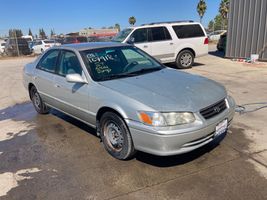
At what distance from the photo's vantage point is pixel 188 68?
448 inches

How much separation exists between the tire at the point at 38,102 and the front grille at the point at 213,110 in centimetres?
375

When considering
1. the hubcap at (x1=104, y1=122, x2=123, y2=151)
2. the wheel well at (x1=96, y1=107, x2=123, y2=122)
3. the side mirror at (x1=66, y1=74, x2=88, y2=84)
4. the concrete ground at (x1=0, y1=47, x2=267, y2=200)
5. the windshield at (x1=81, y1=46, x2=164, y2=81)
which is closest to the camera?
the concrete ground at (x1=0, y1=47, x2=267, y2=200)

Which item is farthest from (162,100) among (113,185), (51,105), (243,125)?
(51,105)

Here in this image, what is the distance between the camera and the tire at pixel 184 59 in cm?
1098

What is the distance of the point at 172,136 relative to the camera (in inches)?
120

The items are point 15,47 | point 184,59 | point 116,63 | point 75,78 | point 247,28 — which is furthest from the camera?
point 15,47

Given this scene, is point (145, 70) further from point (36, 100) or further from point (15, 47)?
point (15, 47)

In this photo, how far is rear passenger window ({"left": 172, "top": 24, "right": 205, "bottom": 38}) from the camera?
10.7 m

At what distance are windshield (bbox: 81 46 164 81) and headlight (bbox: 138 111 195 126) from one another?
1139 millimetres

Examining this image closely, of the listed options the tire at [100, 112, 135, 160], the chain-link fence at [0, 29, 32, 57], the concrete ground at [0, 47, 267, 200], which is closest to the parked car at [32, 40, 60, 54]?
the chain-link fence at [0, 29, 32, 57]

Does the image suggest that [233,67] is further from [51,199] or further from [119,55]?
[51,199]

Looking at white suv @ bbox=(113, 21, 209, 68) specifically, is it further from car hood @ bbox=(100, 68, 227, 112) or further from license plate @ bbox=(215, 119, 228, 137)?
license plate @ bbox=(215, 119, 228, 137)

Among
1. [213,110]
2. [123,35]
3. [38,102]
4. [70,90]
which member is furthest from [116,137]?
[123,35]

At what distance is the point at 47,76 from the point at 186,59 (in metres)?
7.30
